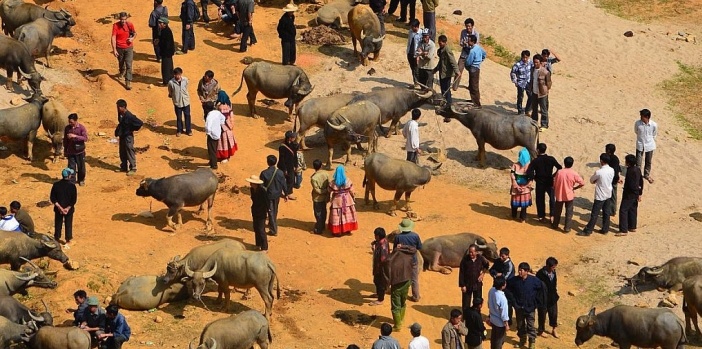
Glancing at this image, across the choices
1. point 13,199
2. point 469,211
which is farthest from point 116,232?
point 469,211

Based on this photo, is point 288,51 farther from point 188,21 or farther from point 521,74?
point 521,74

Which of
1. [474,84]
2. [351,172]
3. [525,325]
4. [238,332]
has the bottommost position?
[351,172]

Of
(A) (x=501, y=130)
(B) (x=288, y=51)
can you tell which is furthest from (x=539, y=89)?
(B) (x=288, y=51)

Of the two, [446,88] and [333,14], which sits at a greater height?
[333,14]

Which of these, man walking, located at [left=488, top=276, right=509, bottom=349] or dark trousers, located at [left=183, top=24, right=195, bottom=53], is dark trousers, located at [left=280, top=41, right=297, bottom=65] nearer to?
dark trousers, located at [left=183, top=24, right=195, bottom=53]

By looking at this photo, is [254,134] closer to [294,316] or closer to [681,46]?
[294,316]

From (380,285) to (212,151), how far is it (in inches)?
272

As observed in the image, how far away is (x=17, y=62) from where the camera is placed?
90.7ft

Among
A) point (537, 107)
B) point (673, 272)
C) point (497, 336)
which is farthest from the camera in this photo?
point (537, 107)

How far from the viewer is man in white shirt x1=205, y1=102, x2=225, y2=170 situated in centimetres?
2522

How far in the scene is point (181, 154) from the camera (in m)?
26.6

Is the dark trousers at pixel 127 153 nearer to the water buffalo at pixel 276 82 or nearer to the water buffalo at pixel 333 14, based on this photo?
the water buffalo at pixel 276 82

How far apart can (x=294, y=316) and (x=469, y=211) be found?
6439 millimetres

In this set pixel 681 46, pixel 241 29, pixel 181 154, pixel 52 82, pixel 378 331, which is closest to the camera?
pixel 378 331
